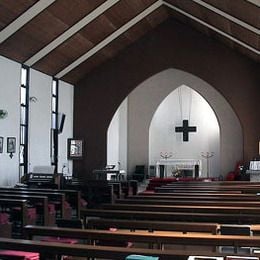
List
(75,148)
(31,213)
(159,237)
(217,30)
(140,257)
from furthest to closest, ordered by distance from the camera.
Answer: (75,148), (217,30), (31,213), (159,237), (140,257)

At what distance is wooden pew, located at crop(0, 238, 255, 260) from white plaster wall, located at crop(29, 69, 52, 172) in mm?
8929

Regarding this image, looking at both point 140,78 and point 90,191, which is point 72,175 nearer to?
point 140,78

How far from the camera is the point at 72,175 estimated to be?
13.9 m

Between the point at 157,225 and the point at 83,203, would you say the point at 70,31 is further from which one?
the point at 157,225

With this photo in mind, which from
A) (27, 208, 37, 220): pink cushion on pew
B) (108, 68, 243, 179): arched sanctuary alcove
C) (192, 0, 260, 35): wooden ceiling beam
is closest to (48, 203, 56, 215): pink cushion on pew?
(27, 208, 37, 220): pink cushion on pew

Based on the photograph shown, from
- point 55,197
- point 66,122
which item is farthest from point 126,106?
point 55,197

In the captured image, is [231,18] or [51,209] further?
[231,18]

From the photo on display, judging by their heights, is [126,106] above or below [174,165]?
above

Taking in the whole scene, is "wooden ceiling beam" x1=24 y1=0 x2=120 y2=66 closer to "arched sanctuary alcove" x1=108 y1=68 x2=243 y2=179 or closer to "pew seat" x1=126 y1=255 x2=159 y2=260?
"arched sanctuary alcove" x1=108 y1=68 x2=243 y2=179

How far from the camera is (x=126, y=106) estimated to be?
16.9 meters

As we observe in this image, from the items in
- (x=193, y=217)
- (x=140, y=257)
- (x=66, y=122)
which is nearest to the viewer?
(x=140, y=257)

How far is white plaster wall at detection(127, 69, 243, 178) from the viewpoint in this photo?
15.7m

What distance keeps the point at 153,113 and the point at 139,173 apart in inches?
92.0

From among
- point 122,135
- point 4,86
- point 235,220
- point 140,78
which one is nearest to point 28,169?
point 4,86
